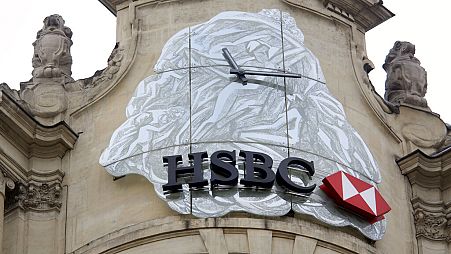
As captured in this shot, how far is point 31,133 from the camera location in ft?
120

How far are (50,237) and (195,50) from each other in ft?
14.3

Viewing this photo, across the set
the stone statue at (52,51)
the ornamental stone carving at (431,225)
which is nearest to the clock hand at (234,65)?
the stone statue at (52,51)

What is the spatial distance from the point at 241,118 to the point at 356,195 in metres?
2.39

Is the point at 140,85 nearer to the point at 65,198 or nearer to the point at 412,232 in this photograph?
the point at 65,198

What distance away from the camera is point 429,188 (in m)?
37.8

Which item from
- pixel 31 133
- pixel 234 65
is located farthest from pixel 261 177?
pixel 31 133

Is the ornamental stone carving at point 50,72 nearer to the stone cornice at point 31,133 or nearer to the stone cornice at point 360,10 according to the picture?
the stone cornice at point 31,133

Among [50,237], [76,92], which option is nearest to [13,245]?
[50,237]

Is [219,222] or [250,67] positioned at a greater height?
[250,67]

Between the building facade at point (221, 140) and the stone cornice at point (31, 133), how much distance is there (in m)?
0.02

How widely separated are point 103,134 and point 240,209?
328 cm

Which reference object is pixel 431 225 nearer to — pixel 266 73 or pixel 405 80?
pixel 405 80

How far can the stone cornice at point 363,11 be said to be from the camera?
39250 millimetres

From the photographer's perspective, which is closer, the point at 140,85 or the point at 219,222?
the point at 219,222
